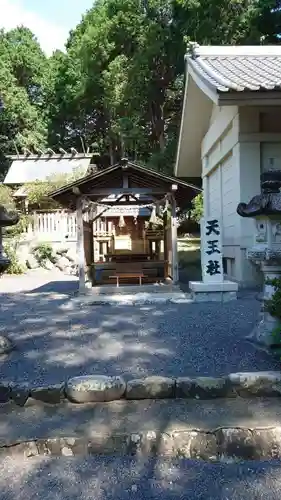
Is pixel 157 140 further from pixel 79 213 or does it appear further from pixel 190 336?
pixel 190 336

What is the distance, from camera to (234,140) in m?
8.45

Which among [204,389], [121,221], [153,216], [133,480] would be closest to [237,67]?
[153,216]

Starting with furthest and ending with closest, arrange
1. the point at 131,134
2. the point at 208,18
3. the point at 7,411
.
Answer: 1. the point at 131,134
2. the point at 208,18
3. the point at 7,411

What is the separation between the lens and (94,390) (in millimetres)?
3281

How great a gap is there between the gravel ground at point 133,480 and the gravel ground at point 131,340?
1.04 metres

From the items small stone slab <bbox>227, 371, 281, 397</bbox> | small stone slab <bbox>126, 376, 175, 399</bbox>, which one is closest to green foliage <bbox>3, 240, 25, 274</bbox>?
small stone slab <bbox>126, 376, 175, 399</bbox>

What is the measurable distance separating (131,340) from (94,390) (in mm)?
1735

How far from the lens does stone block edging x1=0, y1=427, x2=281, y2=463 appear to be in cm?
272

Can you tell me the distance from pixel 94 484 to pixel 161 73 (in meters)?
24.8

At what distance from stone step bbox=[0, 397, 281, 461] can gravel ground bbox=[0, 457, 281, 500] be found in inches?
3.1

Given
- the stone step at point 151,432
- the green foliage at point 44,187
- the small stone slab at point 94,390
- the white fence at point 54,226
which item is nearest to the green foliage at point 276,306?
the stone step at point 151,432

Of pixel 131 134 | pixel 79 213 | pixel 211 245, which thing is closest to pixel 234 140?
pixel 211 245

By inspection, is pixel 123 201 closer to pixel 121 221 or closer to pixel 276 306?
pixel 121 221

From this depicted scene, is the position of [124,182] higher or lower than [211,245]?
higher
